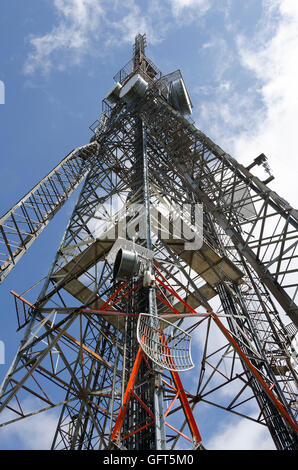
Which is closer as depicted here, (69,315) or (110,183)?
(69,315)

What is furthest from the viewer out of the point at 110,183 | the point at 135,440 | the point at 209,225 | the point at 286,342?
the point at 110,183

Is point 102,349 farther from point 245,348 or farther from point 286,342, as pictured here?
point 286,342

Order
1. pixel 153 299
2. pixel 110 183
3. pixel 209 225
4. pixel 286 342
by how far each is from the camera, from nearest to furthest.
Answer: pixel 153 299 < pixel 286 342 < pixel 209 225 < pixel 110 183

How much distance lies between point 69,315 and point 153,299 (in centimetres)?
346

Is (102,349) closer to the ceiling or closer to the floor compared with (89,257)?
closer to the floor

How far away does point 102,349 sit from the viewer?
1556 centimetres

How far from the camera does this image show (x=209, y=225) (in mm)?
17125
